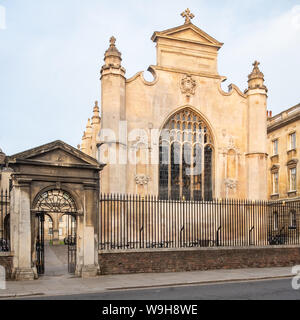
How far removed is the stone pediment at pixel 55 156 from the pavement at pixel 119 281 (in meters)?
4.13

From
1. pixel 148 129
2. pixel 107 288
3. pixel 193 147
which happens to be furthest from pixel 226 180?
pixel 107 288

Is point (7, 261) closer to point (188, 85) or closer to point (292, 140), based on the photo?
point (188, 85)

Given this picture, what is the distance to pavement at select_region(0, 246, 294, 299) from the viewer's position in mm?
12656

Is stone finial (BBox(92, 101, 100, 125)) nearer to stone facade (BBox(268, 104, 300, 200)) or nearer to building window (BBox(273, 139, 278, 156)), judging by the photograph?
stone facade (BBox(268, 104, 300, 200))

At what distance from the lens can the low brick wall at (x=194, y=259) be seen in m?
16.5

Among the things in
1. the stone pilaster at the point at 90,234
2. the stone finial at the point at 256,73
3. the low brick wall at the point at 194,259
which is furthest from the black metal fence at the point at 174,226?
the stone finial at the point at 256,73

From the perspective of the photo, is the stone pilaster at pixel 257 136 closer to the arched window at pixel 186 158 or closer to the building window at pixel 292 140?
the arched window at pixel 186 158

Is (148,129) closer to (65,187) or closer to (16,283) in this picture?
(65,187)

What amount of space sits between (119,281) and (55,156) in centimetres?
500

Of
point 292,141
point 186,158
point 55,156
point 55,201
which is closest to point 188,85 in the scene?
point 186,158

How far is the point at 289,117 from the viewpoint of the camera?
36250 millimetres

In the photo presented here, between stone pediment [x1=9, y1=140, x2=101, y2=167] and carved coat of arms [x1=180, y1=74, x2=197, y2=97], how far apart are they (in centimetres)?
1196

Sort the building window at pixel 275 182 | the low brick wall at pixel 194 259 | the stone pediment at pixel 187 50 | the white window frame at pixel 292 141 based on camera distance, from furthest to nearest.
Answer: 1. the building window at pixel 275 182
2. the white window frame at pixel 292 141
3. the stone pediment at pixel 187 50
4. the low brick wall at pixel 194 259
